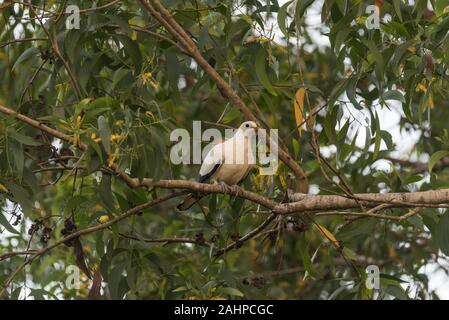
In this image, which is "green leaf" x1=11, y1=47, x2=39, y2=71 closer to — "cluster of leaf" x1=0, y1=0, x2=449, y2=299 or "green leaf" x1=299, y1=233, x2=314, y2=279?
"cluster of leaf" x1=0, y1=0, x2=449, y2=299

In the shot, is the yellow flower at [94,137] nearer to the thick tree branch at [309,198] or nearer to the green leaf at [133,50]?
the thick tree branch at [309,198]

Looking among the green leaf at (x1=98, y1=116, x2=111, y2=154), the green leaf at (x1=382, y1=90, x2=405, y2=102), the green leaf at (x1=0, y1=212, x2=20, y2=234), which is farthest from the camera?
the green leaf at (x1=382, y1=90, x2=405, y2=102)

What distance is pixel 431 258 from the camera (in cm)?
738

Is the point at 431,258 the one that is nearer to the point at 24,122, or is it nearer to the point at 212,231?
the point at 212,231

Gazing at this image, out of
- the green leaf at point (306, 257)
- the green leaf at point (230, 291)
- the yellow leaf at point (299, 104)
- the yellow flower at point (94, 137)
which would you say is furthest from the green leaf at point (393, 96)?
the yellow flower at point (94, 137)

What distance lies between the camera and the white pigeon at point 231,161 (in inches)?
221

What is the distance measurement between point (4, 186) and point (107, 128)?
84cm

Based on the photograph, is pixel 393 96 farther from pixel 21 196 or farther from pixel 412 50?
pixel 21 196

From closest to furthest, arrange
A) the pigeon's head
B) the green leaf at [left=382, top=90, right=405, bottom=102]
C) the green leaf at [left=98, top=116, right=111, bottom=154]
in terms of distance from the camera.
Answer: the green leaf at [left=98, top=116, right=111, bottom=154]
the green leaf at [left=382, top=90, right=405, bottom=102]
the pigeon's head

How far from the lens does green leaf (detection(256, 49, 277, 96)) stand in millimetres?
4922

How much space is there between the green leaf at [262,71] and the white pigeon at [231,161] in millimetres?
544

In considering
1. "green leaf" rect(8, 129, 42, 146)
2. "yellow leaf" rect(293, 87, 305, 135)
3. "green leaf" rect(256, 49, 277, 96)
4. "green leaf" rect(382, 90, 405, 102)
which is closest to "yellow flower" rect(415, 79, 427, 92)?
"green leaf" rect(382, 90, 405, 102)

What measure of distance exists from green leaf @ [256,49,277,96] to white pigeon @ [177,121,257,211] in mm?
544

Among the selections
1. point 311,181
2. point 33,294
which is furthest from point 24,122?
point 311,181
